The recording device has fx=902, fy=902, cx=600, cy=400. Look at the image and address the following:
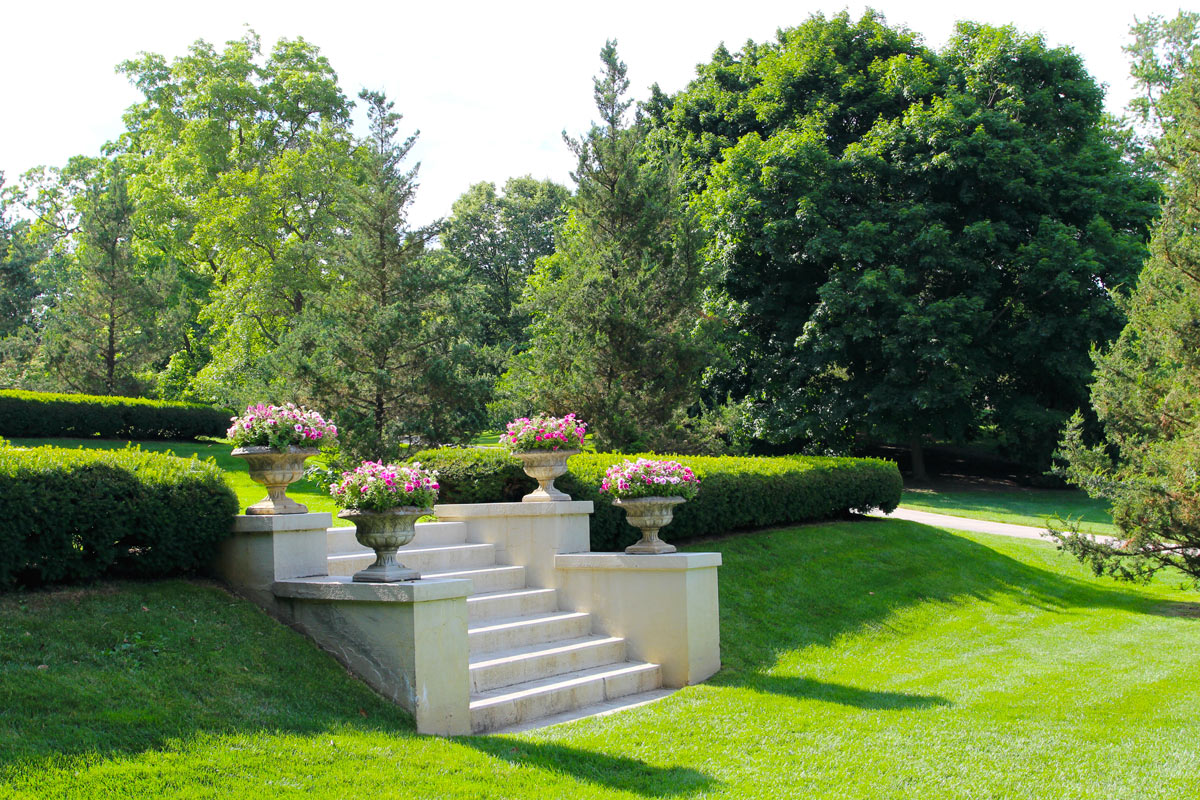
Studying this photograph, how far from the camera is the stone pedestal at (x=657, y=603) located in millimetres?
7980

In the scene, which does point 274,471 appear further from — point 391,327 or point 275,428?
point 391,327

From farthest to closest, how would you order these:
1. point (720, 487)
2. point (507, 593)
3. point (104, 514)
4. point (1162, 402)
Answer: point (1162, 402) → point (720, 487) → point (507, 593) → point (104, 514)

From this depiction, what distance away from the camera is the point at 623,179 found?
15297mm

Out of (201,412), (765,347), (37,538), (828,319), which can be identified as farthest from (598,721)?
(765,347)

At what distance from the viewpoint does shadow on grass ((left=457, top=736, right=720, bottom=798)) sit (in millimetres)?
5059

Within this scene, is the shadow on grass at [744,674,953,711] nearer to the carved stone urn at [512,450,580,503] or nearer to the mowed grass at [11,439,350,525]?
the carved stone urn at [512,450,580,503]

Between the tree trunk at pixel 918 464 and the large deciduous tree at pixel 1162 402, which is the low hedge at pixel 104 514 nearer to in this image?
the large deciduous tree at pixel 1162 402

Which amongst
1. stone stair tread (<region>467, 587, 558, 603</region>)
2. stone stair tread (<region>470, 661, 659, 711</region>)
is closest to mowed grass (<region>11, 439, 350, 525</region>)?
stone stair tread (<region>467, 587, 558, 603</region>)

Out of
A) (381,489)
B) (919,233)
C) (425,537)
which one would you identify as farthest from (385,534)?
(919,233)

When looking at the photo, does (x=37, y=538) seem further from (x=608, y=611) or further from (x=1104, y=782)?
(x=1104, y=782)

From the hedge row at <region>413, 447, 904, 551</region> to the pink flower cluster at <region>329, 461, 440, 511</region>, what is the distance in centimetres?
358

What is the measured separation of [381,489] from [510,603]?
248 cm

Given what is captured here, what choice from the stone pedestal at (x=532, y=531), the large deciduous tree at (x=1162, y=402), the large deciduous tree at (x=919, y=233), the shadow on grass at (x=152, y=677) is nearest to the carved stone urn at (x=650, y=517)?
the stone pedestal at (x=532, y=531)

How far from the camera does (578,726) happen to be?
6.33m
